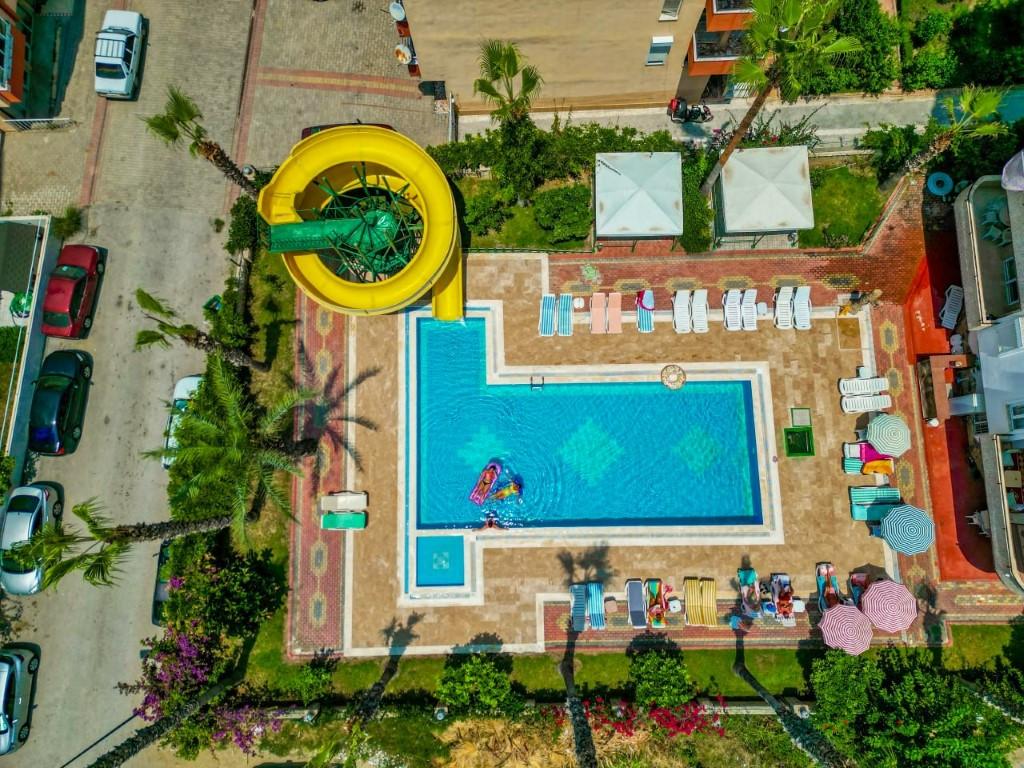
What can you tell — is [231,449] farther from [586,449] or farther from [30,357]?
[586,449]

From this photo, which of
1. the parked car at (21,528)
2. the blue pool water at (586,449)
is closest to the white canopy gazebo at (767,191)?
A: the blue pool water at (586,449)

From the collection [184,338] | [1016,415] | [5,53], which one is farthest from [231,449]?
[1016,415]

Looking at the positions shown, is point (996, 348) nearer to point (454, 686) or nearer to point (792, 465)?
point (792, 465)

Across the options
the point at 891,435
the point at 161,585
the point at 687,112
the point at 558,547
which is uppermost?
the point at 687,112

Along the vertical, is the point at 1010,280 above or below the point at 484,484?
above

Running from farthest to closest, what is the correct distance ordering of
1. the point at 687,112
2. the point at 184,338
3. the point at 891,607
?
the point at 687,112
the point at 891,607
the point at 184,338

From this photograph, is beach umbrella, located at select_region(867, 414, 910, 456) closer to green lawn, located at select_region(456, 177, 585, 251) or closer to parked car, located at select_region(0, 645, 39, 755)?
green lawn, located at select_region(456, 177, 585, 251)
